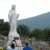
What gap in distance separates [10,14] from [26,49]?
43.3 feet

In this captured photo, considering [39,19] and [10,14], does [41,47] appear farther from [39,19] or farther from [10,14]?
[39,19]

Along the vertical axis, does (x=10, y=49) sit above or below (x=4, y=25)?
below

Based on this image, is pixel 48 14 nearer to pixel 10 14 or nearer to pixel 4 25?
pixel 4 25

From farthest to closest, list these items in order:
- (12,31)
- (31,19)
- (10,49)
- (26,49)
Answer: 1. (31,19)
2. (12,31)
3. (10,49)
4. (26,49)

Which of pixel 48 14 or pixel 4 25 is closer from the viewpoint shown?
pixel 4 25

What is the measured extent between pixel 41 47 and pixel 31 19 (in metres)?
140

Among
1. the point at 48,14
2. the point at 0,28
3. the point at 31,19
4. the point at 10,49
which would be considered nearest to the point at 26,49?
the point at 10,49

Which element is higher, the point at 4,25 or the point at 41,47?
the point at 4,25

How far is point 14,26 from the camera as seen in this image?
80.8ft

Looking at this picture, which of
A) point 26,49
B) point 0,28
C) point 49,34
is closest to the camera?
point 26,49

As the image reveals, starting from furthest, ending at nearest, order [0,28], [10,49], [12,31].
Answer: [0,28] < [12,31] < [10,49]

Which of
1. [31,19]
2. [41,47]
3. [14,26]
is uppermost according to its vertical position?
[31,19]

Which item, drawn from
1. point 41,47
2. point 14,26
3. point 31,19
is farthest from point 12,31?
point 31,19

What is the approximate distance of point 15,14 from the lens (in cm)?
2452
